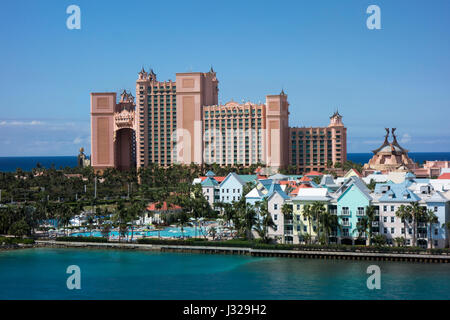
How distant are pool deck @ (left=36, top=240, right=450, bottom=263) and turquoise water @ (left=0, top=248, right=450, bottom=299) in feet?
4.76

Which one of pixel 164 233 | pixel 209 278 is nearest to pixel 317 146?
pixel 164 233

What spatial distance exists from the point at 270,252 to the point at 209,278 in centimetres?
1363

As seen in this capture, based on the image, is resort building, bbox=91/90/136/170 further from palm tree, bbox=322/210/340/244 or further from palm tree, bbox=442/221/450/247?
palm tree, bbox=442/221/450/247

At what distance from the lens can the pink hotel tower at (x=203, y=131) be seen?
168 meters

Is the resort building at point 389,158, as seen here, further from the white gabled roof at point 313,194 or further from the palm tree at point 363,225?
the palm tree at point 363,225

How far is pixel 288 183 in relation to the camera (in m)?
109

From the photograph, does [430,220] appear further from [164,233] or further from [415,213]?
[164,233]

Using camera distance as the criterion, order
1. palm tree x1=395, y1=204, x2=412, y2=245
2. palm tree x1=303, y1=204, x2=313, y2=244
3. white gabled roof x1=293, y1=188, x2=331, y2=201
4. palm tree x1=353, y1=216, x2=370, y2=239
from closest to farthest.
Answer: palm tree x1=395, y1=204, x2=412, y2=245
palm tree x1=353, y1=216, x2=370, y2=239
palm tree x1=303, y1=204, x2=313, y2=244
white gabled roof x1=293, y1=188, x2=331, y2=201

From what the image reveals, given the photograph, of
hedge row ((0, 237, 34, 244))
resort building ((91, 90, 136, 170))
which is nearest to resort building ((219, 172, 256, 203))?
hedge row ((0, 237, 34, 244))

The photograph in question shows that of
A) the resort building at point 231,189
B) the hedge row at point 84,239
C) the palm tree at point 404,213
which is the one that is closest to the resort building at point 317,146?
the resort building at point 231,189

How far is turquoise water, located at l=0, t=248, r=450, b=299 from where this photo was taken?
64.2 meters

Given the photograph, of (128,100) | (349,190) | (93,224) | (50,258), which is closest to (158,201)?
(93,224)

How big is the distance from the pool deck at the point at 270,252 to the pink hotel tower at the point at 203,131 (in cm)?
7951

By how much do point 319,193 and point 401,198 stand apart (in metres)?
10.5
